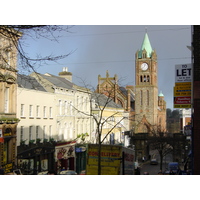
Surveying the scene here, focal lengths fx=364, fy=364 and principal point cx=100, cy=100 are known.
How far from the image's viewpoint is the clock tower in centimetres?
1501

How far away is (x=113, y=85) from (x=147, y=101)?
20478 millimetres

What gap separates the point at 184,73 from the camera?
11625 mm

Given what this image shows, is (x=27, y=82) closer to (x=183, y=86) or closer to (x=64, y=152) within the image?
(x=64, y=152)

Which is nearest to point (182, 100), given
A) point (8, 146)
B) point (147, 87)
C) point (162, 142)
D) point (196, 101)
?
point (196, 101)

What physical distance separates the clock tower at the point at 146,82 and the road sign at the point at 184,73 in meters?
1.08

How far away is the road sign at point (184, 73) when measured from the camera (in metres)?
11.6

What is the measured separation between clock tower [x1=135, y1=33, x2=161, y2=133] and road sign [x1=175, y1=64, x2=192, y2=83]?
3.53 feet

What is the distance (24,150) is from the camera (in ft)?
42.8

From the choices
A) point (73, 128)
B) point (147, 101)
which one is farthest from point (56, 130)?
point (147, 101)

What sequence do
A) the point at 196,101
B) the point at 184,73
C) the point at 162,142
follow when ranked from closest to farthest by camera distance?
the point at 196,101, the point at 184,73, the point at 162,142

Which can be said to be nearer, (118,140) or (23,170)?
(23,170)

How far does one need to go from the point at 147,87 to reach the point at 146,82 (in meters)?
3.37
